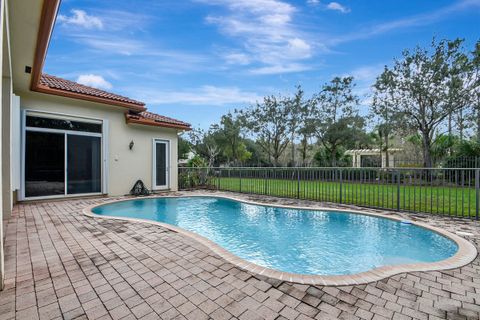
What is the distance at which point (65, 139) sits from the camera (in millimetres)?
8383

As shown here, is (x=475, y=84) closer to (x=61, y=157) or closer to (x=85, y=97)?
(x=85, y=97)

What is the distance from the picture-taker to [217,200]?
9.88 meters

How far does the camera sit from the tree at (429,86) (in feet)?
48.0

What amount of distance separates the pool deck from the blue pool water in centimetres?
118

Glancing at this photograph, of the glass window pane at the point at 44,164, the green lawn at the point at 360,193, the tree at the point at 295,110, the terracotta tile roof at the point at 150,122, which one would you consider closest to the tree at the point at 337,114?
the tree at the point at 295,110

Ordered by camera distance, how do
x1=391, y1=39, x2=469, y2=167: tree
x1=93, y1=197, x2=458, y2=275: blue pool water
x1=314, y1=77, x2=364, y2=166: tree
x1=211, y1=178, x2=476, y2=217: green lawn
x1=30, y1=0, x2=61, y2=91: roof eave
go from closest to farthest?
x1=30, y1=0, x2=61, y2=91: roof eave, x1=93, y1=197, x2=458, y2=275: blue pool water, x1=211, y1=178, x2=476, y2=217: green lawn, x1=391, y1=39, x2=469, y2=167: tree, x1=314, y1=77, x2=364, y2=166: tree

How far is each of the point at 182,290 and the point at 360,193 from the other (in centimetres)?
729

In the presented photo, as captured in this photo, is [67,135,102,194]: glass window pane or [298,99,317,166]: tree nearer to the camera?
[67,135,102,194]: glass window pane

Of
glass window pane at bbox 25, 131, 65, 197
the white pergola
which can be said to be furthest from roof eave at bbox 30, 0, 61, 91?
the white pergola

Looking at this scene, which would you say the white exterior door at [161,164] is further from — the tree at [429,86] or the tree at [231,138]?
the tree at [231,138]

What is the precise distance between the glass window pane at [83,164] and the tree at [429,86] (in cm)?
1836

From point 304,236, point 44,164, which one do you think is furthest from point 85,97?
point 304,236

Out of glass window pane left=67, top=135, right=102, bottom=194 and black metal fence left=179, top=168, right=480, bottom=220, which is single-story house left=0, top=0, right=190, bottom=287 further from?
black metal fence left=179, top=168, right=480, bottom=220

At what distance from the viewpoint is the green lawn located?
7441 mm
